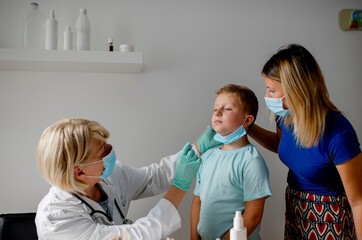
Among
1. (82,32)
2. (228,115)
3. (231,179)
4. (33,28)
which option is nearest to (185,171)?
(231,179)

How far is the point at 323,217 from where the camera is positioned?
4.59ft

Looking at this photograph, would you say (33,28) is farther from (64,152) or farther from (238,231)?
(238,231)

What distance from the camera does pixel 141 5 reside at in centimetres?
204

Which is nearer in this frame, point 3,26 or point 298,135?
point 298,135

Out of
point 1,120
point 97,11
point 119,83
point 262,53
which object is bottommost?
point 1,120

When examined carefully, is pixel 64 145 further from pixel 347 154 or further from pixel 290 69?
pixel 347 154

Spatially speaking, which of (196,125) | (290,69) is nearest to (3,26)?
(196,125)

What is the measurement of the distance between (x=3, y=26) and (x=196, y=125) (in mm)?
1227

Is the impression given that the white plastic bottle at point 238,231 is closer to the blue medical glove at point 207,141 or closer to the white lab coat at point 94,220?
the white lab coat at point 94,220

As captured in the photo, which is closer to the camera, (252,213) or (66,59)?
(252,213)

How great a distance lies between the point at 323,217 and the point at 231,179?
1.31 ft

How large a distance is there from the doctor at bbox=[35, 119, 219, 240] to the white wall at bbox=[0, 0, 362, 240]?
1.93 ft

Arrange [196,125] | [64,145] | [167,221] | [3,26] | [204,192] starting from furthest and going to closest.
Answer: [196,125], [3,26], [204,192], [167,221], [64,145]

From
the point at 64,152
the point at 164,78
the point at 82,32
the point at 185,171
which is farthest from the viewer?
the point at 164,78
